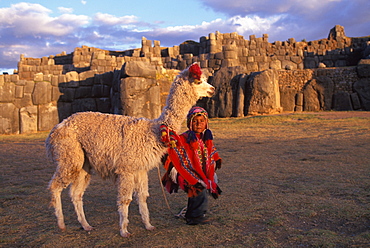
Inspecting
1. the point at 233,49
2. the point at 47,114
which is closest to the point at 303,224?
the point at 47,114

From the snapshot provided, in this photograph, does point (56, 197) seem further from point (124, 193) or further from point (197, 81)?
point (197, 81)

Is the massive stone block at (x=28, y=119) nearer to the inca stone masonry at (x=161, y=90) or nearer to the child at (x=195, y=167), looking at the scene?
the inca stone masonry at (x=161, y=90)

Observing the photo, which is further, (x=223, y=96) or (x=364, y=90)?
(x=223, y=96)

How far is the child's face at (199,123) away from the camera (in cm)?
402

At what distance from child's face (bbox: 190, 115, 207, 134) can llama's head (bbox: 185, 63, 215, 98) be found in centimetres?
27

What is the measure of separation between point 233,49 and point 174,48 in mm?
7671

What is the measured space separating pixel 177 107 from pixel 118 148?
84 centimetres

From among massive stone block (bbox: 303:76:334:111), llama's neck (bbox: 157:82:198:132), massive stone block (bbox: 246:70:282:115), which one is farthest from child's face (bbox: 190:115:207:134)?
massive stone block (bbox: 303:76:334:111)

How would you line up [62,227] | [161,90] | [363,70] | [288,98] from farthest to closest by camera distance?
[288,98] < [363,70] < [161,90] < [62,227]

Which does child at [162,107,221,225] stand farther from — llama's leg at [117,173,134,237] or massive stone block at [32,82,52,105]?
massive stone block at [32,82,52,105]

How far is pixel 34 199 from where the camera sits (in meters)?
5.06

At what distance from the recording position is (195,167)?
3957 millimetres

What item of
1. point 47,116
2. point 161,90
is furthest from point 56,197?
point 47,116

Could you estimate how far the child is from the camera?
3.91 metres
